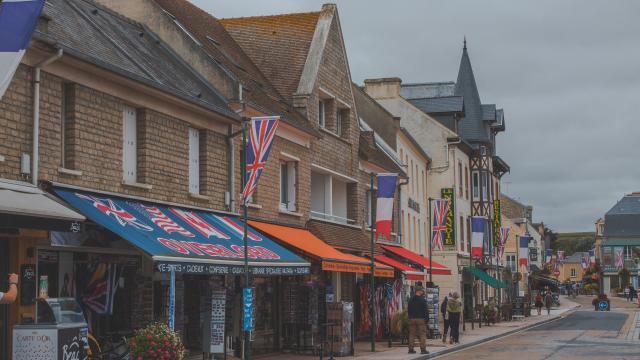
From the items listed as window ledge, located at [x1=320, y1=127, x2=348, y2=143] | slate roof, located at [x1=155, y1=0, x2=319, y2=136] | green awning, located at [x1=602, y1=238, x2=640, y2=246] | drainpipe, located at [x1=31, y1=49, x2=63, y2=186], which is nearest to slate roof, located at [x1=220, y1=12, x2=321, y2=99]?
slate roof, located at [x1=155, y1=0, x2=319, y2=136]

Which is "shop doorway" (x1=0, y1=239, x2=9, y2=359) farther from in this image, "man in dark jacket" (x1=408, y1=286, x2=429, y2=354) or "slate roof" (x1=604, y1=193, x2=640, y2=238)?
"slate roof" (x1=604, y1=193, x2=640, y2=238)

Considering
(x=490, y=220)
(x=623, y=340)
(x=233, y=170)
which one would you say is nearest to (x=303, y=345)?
(x=233, y=170)

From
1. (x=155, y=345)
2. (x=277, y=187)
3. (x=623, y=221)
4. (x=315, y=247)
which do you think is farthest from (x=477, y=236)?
(x=623, y=221)

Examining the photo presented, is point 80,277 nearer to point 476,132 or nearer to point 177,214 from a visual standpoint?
point 177,214

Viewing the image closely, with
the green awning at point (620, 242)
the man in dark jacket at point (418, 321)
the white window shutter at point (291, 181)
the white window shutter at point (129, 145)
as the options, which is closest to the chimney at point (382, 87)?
the white window shutter at point (291, 181)

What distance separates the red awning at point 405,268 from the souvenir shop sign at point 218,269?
9800 millimetres

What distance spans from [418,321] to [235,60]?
886 cm

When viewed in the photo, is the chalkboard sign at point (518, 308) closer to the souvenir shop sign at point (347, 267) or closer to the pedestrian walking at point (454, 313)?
the pedestrian walking at point (454, 313)

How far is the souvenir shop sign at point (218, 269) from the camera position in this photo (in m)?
15.8

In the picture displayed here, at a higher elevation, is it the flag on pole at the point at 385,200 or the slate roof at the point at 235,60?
the slate roof at the point at 235,60

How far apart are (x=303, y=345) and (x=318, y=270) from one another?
258 cm

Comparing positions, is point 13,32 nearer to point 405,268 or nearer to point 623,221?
point 405,268

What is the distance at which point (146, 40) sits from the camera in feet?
76.3

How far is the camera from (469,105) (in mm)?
60156
